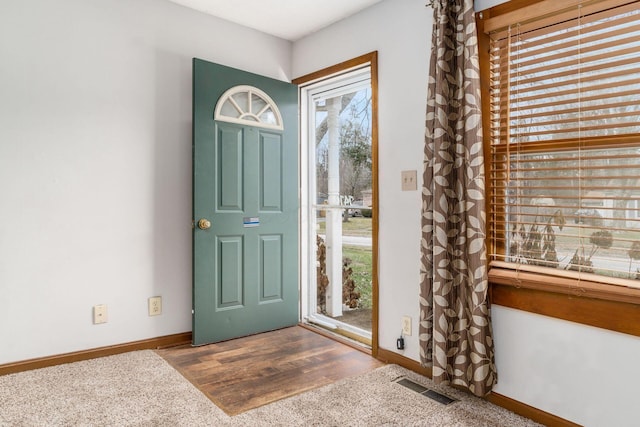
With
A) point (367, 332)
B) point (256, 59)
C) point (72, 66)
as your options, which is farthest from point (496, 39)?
point (72, 66)

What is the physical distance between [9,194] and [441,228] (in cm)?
252

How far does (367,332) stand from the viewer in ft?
10.7

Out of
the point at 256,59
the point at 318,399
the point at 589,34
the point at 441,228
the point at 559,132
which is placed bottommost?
the point at 318,399

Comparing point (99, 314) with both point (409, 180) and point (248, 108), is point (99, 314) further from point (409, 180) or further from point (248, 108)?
point (409, 180)

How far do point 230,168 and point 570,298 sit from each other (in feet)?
7.70

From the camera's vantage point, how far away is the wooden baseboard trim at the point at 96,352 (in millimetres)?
2469

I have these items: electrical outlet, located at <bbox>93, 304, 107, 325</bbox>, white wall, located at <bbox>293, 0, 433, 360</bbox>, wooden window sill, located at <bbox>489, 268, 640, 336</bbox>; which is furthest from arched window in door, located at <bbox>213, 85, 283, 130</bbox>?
wooden window sill, located at <bbox>489, 268, 640, 336</bbox>

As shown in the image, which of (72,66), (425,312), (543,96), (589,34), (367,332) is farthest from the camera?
(367,332)

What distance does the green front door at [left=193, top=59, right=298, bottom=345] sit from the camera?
3.02 m

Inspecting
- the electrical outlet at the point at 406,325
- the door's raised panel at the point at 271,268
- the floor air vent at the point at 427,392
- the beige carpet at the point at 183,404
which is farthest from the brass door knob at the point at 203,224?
the floor air vent at the point at 427,392

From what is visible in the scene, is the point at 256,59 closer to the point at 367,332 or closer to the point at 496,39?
the point at 496,39

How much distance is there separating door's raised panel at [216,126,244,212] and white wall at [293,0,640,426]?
935 millimetres

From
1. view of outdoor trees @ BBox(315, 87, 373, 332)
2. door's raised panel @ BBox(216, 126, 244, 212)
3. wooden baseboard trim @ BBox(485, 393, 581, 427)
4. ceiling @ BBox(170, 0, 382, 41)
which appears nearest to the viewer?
wooden baseboard trim @ BBox(485, 393, 581, 427)

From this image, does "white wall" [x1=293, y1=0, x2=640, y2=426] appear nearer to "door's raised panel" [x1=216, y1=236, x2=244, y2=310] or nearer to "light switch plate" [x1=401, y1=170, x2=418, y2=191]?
"light switch plate" [x1=401, y1=170, x2=418, y2=191]
